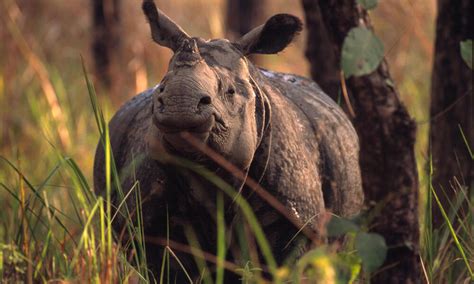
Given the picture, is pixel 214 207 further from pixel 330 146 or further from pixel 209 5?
pixel 209 5

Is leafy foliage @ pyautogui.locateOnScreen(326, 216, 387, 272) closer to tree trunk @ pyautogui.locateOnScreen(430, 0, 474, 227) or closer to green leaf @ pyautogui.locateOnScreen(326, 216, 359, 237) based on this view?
green leaf @ pyautogui.locateOnScreen(326, 216, 359, 237)

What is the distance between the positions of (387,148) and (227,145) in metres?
1.32

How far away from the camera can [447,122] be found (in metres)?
6.16

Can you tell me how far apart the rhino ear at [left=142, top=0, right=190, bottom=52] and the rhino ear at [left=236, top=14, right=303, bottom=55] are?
24 centimetres

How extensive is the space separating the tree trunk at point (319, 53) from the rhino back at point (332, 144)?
157 cm

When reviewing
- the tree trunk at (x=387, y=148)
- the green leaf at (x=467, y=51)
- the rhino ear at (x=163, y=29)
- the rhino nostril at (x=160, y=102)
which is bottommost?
the tree trunk at (x=387, y=148)

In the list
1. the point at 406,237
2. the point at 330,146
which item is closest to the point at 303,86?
the point at 330,146

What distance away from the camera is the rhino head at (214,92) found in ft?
13.2

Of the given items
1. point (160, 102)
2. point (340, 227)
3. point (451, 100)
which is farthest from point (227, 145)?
point (451, 100)

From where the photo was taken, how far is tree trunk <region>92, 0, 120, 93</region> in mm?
10266

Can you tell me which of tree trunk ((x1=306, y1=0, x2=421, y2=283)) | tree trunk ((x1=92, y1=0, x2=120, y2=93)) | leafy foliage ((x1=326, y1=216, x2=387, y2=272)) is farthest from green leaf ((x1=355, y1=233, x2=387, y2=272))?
tree trunk ((x1=92, y1=0, x2=120, y2=93))

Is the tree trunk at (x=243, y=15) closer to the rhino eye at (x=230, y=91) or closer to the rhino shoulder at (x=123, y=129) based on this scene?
the rhino shoulder at (x=123, y=129)

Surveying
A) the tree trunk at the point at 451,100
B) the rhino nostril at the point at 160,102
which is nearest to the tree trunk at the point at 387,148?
the tree trunk at the point at 451,100

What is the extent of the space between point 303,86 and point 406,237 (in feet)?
2.96
